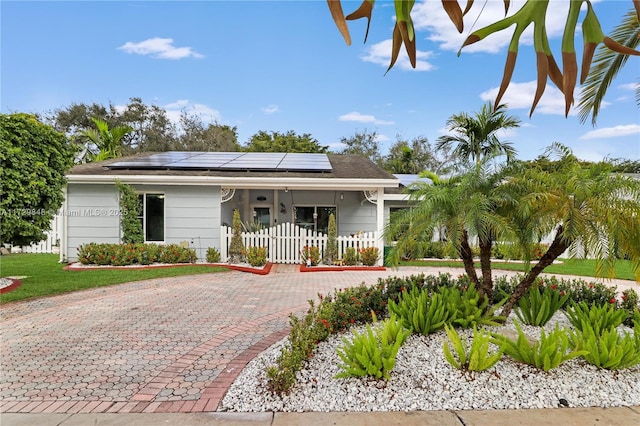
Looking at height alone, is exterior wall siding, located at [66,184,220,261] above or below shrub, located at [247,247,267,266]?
above

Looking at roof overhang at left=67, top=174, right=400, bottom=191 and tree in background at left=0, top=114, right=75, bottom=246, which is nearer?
tree in background at left=0, top=114, right=75, bottom=246

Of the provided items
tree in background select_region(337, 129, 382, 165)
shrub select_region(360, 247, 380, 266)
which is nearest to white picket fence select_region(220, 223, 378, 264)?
shrub select_region(360, 247, 380, 266)

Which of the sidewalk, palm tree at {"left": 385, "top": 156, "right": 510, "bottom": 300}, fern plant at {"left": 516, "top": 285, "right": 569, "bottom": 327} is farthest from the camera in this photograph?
fern plant at {"left": 516, "top": 285, "right": 569, "bottom": 327}

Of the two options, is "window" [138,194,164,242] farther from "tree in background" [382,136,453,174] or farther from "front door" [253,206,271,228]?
"tree in background" [382,136,453,174]

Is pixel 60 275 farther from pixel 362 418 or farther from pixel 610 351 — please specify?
pixel 610 351

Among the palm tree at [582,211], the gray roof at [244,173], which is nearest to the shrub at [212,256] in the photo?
the gray roof at [244,173]

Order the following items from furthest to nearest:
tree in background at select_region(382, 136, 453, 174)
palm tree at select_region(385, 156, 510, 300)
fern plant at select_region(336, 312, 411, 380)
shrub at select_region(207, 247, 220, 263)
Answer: tree in background at select_region(382, 136, 453, 174)
shrub at select_region(207, 247, 220, 263)
palm tree at select_region(385, 156, 510, 300)
fern plant at select_region(336, 312, 411, 380)

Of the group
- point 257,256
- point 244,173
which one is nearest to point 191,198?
point 244,173

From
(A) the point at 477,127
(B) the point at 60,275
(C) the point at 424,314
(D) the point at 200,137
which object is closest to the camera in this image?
(C) the point at 424,314

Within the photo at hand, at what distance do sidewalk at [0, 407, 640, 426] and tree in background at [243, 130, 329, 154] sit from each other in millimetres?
26837

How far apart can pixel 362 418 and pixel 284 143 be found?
91.3 ft

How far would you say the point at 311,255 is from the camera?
35.9 feet

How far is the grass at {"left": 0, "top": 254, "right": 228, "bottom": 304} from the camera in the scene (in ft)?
24.0

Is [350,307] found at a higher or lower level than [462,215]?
lower
